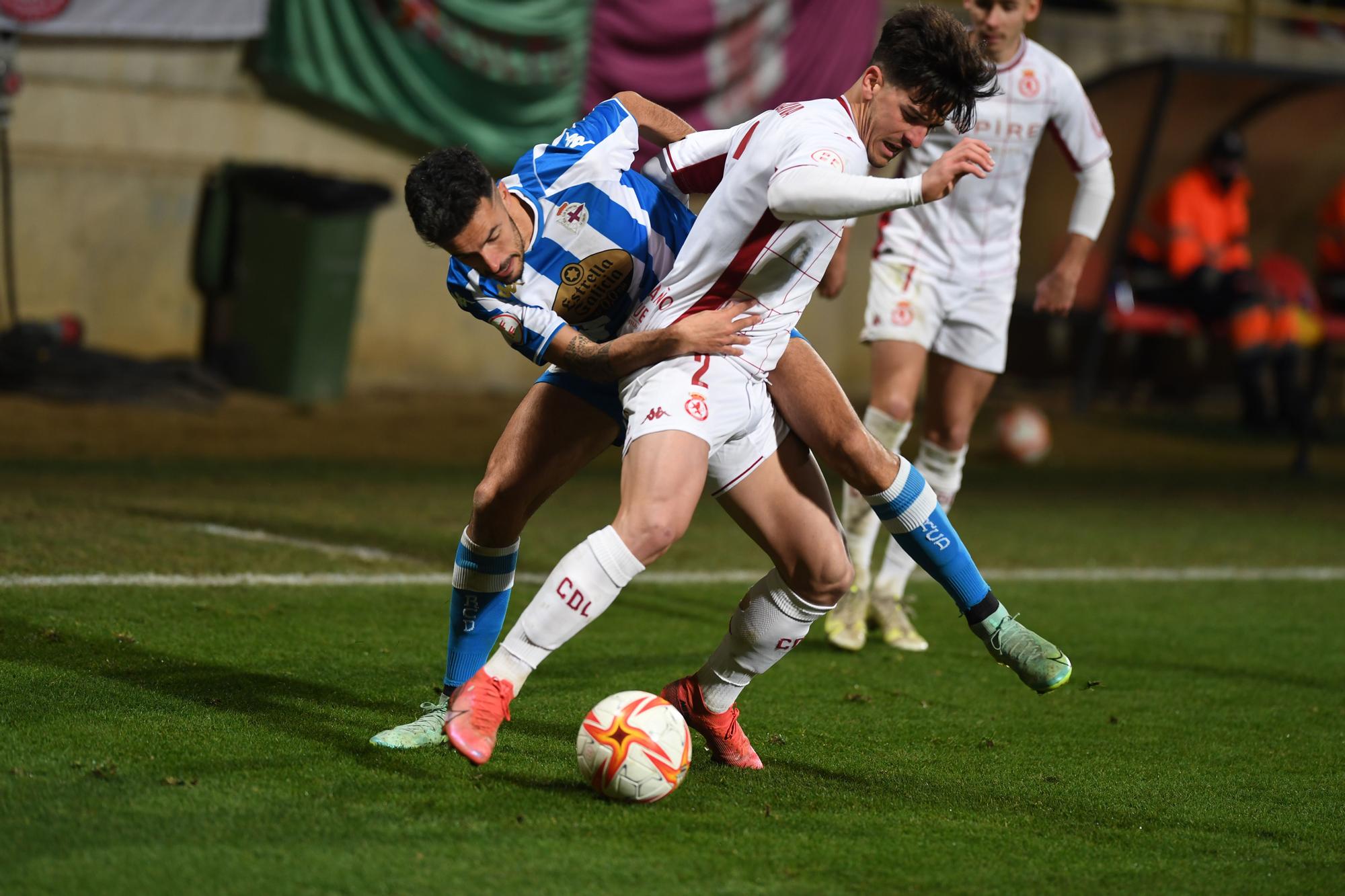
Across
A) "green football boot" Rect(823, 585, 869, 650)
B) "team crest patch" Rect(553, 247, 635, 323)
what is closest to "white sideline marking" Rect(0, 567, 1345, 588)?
"green football boot" Rect(823, 585, 869, 650)

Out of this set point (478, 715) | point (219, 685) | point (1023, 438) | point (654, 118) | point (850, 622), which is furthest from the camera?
point (1023, 438)

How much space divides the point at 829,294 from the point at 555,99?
322 inches

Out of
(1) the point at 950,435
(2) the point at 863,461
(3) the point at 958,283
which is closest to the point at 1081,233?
(3) the point at 958,283

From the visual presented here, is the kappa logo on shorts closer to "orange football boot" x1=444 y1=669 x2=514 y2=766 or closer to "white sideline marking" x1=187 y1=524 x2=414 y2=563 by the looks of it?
"orange football boot" x1=444 y1=669 x2=514 y2=766

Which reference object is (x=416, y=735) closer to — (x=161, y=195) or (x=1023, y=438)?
(x=1023, y=438)

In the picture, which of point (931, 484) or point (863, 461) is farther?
point (931, 484)

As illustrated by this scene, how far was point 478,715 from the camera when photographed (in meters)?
3.35

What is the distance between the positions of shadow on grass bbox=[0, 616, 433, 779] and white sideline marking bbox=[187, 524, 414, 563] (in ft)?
5.94

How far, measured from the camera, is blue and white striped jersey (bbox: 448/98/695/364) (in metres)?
3.65

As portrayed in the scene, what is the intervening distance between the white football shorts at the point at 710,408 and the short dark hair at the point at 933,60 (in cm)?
77

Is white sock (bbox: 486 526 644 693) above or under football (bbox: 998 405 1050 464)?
above

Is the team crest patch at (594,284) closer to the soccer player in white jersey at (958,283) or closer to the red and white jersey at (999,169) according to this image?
the soccer player in white jersey at (958,283)

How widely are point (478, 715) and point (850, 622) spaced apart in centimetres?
244

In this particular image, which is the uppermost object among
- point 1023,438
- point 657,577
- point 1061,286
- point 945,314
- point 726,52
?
point 1061,286
